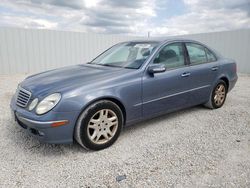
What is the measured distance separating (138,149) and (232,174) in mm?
1101

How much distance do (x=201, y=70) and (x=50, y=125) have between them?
2.73 meters

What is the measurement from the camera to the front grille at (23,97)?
8.69 feet

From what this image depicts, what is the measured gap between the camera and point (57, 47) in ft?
31.2

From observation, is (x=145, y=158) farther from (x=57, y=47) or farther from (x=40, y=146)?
(x=57, y=47)

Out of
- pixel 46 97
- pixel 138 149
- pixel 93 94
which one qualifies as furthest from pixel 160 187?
pixel 46 97

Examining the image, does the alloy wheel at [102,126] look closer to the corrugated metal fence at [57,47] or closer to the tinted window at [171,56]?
the tinted window at [171,56]

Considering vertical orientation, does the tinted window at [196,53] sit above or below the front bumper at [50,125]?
above

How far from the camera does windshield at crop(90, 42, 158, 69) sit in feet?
10.7

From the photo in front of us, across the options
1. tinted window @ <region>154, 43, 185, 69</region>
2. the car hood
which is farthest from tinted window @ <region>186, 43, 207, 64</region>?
the car hood

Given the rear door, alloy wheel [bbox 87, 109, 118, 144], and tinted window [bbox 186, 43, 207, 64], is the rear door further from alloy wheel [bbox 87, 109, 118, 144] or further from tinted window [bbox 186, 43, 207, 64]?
alloy wheel [bbox 87, 109, 118, 144]

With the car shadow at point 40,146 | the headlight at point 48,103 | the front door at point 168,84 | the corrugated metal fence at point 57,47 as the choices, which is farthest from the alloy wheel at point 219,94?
the corrugated metal fence at point 57,47

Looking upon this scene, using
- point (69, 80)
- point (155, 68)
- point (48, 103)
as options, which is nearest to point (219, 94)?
point (155, 68)

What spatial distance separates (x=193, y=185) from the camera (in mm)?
2082

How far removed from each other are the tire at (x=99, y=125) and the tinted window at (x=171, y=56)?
1075 millimetres
